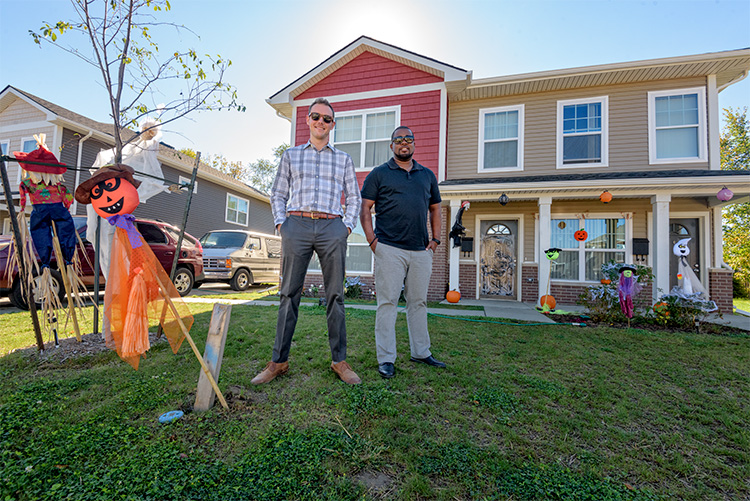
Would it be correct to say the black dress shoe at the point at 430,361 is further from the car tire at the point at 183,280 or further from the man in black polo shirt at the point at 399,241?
the car tire at the point at 183,280

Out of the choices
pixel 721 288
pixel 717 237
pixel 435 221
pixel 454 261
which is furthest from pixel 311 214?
pixel 717 237

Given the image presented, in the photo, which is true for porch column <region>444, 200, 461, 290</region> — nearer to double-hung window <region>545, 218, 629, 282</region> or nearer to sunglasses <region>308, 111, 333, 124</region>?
double-hung window <region>545, 218, 629, 282</region>

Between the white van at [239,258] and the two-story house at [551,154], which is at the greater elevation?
the two-story house at [551,154]

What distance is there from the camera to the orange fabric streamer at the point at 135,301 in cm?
203

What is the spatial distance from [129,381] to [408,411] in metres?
1.93

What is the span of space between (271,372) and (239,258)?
735 centimetres

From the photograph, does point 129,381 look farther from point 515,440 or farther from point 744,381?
point 744,381

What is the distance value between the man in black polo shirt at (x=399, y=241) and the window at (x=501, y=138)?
598 centimetres

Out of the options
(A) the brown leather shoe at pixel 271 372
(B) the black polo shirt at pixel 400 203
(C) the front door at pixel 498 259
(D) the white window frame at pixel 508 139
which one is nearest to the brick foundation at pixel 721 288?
(C) the front door at pixel 498 259

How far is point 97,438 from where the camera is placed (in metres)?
1.65

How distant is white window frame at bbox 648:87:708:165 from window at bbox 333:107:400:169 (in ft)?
18.1

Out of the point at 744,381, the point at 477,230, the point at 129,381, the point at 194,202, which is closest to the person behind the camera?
the point at 129,381

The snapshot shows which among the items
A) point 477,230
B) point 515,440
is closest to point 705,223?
point 477,230

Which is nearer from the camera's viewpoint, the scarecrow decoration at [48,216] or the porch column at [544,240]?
the scarecrow decoration at [48,216]
